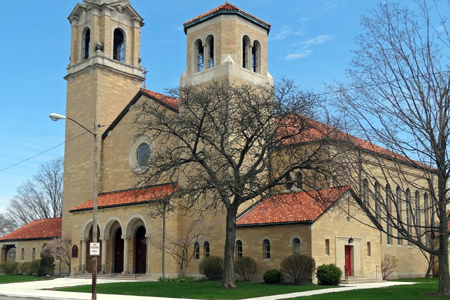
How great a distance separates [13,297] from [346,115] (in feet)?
57.2

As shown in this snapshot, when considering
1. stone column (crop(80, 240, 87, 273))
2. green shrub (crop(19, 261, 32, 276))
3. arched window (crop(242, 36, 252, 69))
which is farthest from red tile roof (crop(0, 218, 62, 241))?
arched window (crop(242, 36, 252, 69))

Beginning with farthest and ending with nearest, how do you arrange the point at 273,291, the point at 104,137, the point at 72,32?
the point at 72,32, the point at 104,137, the point at 273,291

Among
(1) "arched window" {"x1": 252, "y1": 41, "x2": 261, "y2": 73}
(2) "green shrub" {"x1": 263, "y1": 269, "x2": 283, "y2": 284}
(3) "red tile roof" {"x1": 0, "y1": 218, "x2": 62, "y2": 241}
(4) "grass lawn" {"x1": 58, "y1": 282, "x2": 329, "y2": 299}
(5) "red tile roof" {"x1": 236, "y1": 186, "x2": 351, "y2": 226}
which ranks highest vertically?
(1) "arched window" {"x1": 252, "y1": 41, "x2": 261, "y2": 73}

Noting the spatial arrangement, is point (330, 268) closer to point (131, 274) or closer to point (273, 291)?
point (273, 291)

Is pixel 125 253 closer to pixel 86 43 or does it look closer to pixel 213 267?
pixel 213 267

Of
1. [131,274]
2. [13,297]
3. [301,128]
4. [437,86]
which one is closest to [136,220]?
[131,274]

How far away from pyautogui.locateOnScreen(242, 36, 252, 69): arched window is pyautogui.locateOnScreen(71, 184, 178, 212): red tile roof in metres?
10.1

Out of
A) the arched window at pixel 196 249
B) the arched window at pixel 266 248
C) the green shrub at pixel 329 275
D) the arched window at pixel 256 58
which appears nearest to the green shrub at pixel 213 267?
the arched window at pixel 196 249

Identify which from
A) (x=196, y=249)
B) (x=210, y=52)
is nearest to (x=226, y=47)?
(x=210, y=52)

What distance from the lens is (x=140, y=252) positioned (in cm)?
3709

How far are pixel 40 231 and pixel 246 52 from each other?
2549 cm

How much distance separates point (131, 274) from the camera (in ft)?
117

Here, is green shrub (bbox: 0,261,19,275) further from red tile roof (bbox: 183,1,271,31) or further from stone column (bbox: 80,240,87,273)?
red tile roof (bbox: 183,1,271,31)

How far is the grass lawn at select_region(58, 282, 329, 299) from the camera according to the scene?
23172mm
